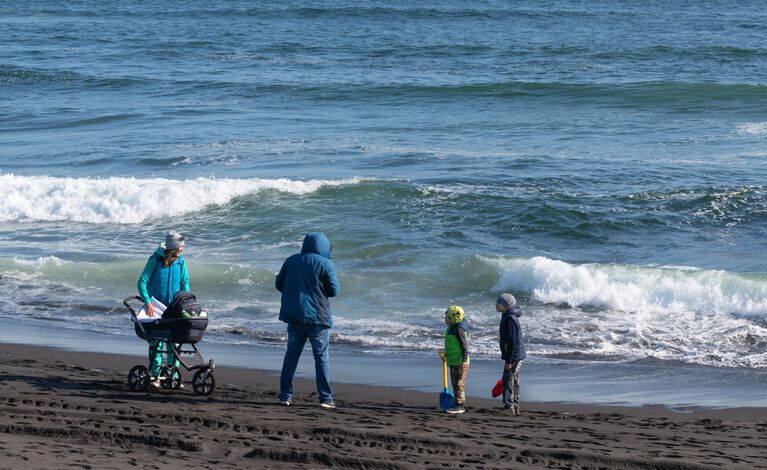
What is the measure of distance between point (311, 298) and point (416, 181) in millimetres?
11970

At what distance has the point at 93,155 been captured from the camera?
23.7 metres

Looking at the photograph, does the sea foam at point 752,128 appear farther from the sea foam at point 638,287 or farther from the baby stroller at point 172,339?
the baby stroller at point 172,339

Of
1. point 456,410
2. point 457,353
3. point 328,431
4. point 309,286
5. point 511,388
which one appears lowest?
point 328,431

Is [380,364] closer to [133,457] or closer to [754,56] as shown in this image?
[133,457]

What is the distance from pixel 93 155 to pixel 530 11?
28294mm

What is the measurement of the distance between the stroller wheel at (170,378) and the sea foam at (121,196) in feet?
35.0

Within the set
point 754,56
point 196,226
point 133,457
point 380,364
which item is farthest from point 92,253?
point 754,56

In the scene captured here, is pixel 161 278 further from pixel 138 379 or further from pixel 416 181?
pixel 416 181

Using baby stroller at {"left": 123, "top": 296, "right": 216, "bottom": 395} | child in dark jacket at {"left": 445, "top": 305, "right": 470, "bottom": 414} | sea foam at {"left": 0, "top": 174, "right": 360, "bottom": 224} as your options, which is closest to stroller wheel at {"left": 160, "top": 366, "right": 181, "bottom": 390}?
baby stroller at {"left": 123, "top": 296, "right": 216, "bottom": 395}

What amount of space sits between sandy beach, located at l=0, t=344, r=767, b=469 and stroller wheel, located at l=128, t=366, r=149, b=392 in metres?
0.10

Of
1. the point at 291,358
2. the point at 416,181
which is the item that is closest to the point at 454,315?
the point at 291,358

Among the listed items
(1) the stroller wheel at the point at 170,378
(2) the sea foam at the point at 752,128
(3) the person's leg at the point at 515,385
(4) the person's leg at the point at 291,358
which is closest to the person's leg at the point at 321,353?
(4) the person's leg at the point at 291,358

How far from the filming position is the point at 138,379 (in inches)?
345

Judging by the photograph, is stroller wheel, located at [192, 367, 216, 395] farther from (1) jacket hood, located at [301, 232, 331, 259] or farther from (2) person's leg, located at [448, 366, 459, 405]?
(2) person's leg, located at [448, 366, 459, 405]
